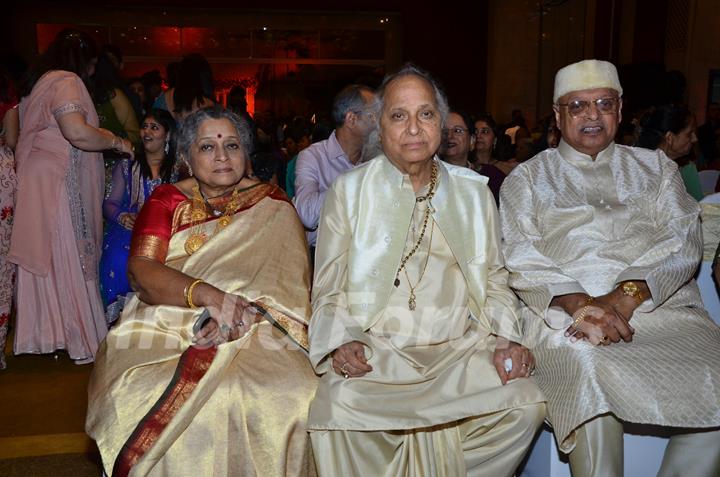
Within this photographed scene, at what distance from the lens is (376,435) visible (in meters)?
2.58

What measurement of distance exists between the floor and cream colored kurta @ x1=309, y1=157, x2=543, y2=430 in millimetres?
1541

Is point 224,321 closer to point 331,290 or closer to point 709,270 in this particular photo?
point 331,290

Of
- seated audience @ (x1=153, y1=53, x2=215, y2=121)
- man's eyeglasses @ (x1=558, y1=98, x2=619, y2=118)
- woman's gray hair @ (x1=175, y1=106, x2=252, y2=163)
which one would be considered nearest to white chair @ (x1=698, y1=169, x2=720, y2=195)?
man's eyeglasses @ (x1=558, y1=98, x2=619, y2=118)

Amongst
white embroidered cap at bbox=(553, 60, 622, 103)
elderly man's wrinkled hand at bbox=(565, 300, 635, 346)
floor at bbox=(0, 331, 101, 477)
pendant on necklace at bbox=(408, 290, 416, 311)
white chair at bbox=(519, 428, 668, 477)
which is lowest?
floor at bbox=(0, 331, 101, 477)

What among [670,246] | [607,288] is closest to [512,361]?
[607,288]

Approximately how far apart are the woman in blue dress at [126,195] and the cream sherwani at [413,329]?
1855 mm

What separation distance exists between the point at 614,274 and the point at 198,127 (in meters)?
1.85

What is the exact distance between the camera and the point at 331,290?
2.79 metres

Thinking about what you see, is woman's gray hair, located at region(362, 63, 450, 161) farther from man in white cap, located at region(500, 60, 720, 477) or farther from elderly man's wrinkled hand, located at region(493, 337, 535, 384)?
elderly man's wrinkled hand, located at region(493, 337, 535, 384)

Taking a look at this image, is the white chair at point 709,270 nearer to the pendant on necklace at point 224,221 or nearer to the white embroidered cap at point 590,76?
the white embroidered cap at point 590,76

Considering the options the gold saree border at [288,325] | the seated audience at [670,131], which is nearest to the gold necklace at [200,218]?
the gold saree border at [288,325]

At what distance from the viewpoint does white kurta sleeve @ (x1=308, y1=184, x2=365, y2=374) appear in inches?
104

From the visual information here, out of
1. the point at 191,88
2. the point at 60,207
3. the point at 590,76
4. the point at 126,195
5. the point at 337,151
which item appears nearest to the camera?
the point at 590,76

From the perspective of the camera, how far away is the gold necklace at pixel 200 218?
9.95ft
